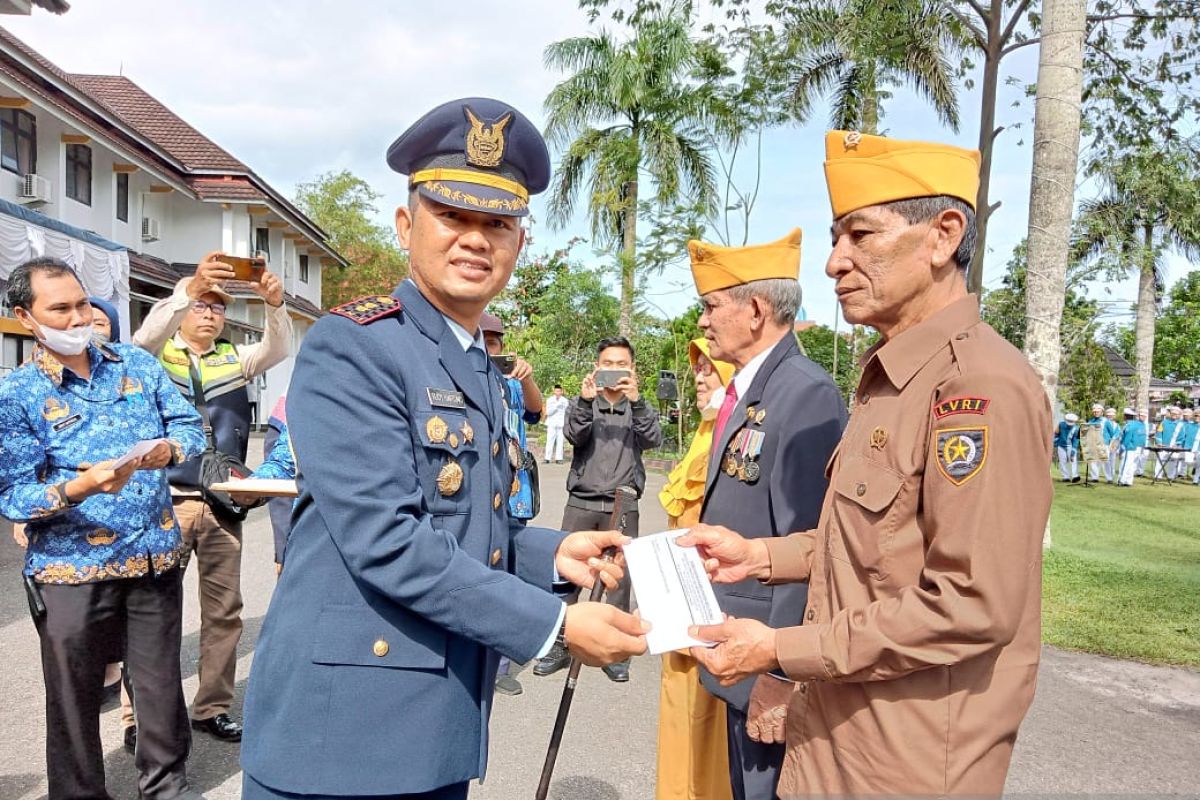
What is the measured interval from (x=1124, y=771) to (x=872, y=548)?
3.45m

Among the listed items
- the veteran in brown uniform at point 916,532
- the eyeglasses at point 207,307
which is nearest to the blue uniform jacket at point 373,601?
the veteran in brown uniform at point 916,532

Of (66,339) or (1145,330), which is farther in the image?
(1145,330)

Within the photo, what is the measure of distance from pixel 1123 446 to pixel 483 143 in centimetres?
2317

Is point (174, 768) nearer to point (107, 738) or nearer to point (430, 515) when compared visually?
point (107, 738)

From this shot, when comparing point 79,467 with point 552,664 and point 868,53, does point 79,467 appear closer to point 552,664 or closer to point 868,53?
point 552,664

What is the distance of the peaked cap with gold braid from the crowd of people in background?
66.0 ft

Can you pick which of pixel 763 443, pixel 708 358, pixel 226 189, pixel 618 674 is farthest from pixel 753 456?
pixel 226 189

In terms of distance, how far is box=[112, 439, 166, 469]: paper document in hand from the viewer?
116 inches

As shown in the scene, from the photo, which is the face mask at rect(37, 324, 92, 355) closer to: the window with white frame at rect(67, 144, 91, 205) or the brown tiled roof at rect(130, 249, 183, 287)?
the window with white frame at rect(67, 144, 91, 205)

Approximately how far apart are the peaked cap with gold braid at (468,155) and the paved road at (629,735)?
9.44 ft

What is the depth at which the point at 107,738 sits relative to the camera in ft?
13.7

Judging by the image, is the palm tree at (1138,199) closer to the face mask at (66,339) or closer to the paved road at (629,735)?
the paved road at (629,735)

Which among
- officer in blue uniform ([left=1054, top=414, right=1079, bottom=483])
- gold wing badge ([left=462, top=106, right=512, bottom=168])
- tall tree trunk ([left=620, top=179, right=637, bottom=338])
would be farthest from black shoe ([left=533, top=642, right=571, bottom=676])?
officer in blue uniform ([left=1054, top=414, right=1079, bottom=483])

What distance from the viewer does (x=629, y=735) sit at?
4.46m
